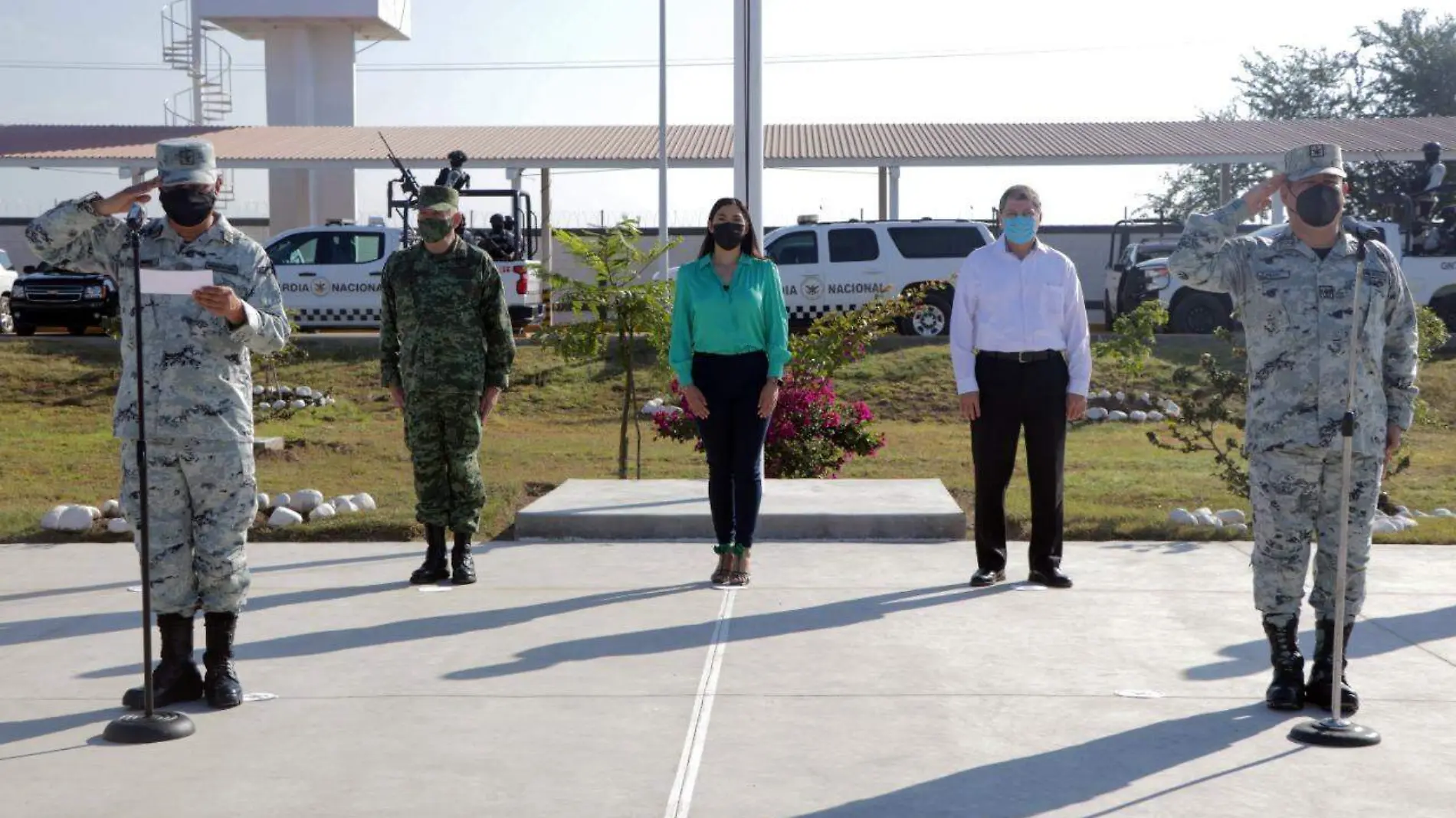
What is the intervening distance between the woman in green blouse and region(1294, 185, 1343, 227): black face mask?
2.69 metres

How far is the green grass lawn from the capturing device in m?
10.1

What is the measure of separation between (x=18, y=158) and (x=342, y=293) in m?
11.5

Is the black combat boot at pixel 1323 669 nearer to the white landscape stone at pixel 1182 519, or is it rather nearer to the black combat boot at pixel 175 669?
the black combat boot at pixel 175 669

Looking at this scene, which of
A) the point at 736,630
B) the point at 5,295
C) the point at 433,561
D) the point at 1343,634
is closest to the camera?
the point at 1343,634

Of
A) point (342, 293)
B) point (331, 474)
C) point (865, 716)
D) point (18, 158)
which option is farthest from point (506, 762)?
point (18, 158)

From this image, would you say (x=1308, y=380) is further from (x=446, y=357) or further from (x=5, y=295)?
(x=5, y=295)

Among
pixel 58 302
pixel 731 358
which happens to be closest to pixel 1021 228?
pixel 731 358

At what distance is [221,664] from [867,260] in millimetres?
18388

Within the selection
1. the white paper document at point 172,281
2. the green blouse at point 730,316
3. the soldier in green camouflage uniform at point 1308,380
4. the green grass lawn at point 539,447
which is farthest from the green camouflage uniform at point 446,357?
the soldier in green camouflage uniform at point 1308,380

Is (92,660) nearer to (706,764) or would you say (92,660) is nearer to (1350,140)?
(706,764)

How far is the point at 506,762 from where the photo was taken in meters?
4.63

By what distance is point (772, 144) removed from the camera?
1314 inches

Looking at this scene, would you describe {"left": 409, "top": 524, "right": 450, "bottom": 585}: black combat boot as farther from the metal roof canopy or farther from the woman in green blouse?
the metal roof canopy

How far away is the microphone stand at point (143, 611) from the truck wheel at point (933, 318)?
729 inches
